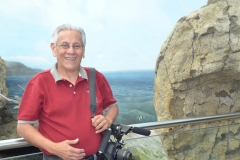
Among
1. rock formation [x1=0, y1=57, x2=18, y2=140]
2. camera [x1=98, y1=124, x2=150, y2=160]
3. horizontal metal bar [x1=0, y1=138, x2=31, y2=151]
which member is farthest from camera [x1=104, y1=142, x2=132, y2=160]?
rock formation [x1=0, y1=57, x2=18, y2=140]

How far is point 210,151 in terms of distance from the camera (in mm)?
2348

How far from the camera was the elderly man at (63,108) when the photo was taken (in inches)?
44.9

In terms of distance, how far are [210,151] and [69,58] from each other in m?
1.62

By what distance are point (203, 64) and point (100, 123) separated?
2.44m

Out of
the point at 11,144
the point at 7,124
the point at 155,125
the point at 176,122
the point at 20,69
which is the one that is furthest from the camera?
the point at 7,124

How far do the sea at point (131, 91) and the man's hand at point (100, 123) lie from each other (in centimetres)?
286

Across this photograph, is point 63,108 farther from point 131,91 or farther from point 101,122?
point 131,91

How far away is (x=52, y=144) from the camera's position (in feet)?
3.67

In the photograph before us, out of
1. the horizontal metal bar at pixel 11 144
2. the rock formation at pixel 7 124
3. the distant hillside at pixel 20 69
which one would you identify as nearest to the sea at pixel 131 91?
the distant hillside at pixel 20 69

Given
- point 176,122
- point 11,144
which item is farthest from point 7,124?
point 11,144

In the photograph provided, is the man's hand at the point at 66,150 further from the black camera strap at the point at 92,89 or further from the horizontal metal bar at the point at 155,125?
the horizontal metal bar at the point at 155,125

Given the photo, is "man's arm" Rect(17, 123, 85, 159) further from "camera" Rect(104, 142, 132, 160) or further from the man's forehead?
the man's forehead

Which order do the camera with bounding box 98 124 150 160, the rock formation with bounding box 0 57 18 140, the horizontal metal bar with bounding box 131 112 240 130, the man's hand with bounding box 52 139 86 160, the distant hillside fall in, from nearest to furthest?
the man's hand with bounding box 52 139 86 160 < the camera with bounding box 98 124 150 160 < the horizontal metal bar with bounding box 131 112 240 130 < the distant hillside < the rock formation with bounding box 0 57 18 140

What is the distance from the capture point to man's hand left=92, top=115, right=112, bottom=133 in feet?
A: 4.01
